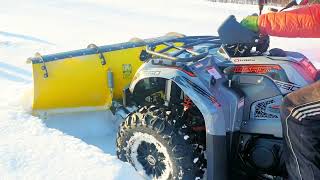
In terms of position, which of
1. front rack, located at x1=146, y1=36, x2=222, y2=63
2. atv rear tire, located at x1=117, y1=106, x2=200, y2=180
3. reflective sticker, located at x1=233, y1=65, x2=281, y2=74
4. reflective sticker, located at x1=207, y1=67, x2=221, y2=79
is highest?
front rack, located at x1=146, y1=36, x2=222, y2=63

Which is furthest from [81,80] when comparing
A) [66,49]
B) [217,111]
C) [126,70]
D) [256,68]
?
[66,49]

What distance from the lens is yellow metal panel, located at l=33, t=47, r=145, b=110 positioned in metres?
4.53

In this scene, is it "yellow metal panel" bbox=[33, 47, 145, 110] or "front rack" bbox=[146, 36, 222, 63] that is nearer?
"front rack" bbox=[146, 36, 222, 63]

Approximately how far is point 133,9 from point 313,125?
16814 mm

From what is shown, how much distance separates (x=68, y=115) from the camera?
4.72 meters

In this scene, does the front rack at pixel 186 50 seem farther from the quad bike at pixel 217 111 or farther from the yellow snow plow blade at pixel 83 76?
the yellow snow plow blade at pixel 83 76

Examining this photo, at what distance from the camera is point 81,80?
4.70 m

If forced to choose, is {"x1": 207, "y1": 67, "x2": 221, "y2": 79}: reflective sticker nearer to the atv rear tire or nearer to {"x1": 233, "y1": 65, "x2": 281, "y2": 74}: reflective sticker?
{"x1": 233, "y1": 65, "x2": 281, "y2": 74}: reflective sticker

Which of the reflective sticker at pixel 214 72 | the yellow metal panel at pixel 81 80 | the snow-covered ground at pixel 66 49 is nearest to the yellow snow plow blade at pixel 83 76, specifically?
the yellow metal panel at pixel 81 80

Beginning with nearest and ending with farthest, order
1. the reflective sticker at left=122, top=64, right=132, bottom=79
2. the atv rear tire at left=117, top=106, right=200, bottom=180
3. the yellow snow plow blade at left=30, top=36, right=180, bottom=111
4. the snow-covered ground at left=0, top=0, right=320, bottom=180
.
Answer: the snow-covered ground at left=0, top=0, right=320, bottom=180, the atv rear tire at left=117, top=106, right=200, bottom=180, the yellow snow plow blade at left=30, top=36, right=180, bottom=111, the reflective sticker at left=122, top=64, right=132, bottom=79

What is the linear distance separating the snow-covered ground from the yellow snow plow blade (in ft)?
0.54

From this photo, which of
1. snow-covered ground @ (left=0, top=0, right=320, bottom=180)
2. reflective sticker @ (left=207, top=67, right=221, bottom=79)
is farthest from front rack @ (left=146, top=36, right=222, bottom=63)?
snow-covered ground @ (left=0, top=0, right=320, bottom=180)

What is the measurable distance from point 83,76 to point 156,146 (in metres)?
1.62

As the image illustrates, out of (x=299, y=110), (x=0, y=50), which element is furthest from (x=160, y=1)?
(x=299, y=110)
